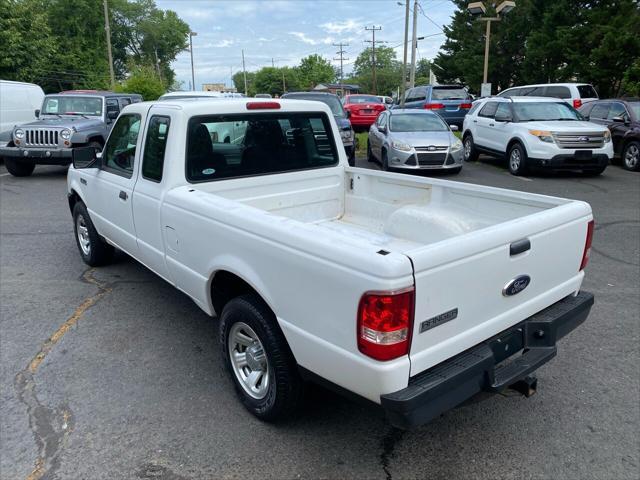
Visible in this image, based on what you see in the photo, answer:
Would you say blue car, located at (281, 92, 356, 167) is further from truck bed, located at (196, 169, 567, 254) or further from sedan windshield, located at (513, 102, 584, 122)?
truck bed, located at (196, 169, 567, 254)

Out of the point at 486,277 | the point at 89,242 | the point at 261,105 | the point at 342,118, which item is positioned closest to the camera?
the point at 486,277

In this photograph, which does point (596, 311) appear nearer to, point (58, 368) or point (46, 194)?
point (58, 368)

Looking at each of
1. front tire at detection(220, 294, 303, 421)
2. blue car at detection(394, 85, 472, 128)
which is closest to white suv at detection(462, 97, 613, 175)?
blue car at detection(394, 85, 472, 128)

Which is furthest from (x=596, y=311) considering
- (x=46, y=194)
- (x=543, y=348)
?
(x=46, y=194)

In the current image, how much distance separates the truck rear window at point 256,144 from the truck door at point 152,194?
0.78 feet

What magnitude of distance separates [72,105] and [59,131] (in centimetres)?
194

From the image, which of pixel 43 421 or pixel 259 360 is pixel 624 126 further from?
pixel 43 421

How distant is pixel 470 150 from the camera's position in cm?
1460

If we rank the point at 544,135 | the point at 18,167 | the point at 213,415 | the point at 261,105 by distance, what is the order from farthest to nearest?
the point at 18,167 < the point at 544,135 < the point at 261,105 < the point at 213,415

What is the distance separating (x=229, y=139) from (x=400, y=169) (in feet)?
26.1

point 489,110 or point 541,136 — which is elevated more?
point 489,110

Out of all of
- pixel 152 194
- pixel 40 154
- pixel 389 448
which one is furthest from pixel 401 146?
pixel 389 448

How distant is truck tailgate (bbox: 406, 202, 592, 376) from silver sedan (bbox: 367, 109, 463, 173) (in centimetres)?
841

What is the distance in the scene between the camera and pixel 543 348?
2852 mm
